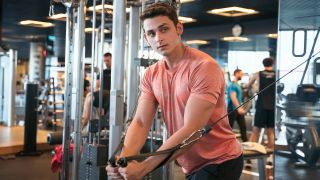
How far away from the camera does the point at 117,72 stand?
2.74m

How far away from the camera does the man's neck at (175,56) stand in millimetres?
1510

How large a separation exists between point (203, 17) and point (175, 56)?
29.0ft

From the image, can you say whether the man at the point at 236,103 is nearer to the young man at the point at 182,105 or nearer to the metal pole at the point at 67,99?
Result: the metal pole at the point at 67,99

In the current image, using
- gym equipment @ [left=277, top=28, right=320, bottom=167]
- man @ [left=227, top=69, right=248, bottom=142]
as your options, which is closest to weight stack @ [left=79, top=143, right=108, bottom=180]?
gym equipment @ [left=277, top=28, right=320, bottom=167]

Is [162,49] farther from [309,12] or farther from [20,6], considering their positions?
[20,6]

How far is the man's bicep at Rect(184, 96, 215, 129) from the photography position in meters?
1.39

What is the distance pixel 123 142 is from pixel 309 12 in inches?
79.8

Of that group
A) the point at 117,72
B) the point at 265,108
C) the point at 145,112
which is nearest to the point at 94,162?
the point at 117,72

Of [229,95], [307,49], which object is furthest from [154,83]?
[229,95]

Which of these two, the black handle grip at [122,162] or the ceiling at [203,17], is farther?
the ceiling at [203,17]

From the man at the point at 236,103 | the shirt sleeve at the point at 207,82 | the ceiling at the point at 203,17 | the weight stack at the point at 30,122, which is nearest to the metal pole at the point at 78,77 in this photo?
the shirt sleeve at the point at 207,82

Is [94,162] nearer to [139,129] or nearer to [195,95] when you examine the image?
[139,129]

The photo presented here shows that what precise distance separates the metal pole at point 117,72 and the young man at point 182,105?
1.10 metres

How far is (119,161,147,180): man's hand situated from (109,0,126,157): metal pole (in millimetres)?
1393
